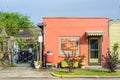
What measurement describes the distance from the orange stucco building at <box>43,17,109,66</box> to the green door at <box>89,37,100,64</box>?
88mm

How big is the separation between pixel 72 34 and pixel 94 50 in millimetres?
2171

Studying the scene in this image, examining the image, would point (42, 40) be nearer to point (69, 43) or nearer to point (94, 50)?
point (69, 43)

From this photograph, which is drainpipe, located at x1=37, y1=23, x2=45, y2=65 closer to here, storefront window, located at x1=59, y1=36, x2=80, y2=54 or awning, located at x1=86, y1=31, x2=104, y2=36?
storefront window, located at x1=59, y1=36, x2=80, y2=54

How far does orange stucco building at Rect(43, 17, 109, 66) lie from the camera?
30469 millimetres

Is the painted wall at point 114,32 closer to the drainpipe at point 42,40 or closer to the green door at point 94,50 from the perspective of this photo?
the green door at point 94,50

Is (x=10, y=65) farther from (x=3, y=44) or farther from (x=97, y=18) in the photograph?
(x=97, y=18)

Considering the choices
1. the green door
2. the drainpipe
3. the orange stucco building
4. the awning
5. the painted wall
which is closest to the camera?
the awning

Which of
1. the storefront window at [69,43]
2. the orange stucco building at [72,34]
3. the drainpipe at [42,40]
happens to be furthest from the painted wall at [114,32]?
the drainpipe at [42,40]

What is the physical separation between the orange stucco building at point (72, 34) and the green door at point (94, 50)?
9 centimetres

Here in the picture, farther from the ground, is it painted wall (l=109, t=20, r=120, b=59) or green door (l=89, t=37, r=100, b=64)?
painted wall (l=109, t=20, r=120, b=59)

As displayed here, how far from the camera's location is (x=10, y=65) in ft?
101

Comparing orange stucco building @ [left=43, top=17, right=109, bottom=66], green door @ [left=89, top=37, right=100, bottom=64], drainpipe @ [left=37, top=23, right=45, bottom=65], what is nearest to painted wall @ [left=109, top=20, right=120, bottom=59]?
orange stucco building @ [left=43, top=17, right=109, bottom=66]

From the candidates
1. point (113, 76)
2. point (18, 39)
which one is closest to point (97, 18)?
point (113, 76)

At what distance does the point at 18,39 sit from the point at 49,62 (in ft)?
34.1
